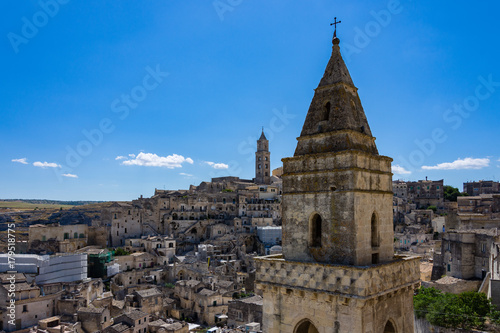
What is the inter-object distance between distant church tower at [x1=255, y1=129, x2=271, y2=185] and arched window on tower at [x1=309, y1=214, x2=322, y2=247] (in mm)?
88823

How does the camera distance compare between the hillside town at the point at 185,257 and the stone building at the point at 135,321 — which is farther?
the hillside town at the point at 185,257

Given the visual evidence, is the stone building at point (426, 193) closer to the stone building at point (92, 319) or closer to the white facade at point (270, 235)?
the white facade at point (270, 235)

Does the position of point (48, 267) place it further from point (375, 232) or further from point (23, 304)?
point (375, 232)

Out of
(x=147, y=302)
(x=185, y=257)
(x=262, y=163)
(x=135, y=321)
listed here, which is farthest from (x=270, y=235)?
(x=262, y=163)

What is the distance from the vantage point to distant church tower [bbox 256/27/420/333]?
8.23m

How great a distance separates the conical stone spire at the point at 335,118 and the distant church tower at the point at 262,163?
88.3 meters

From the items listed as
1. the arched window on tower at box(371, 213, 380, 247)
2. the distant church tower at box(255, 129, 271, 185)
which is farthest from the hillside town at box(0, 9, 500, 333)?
the distant church tower at box(255, 129, 271, 185)

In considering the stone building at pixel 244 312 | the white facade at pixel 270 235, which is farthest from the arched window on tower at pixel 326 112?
the white facade at pixel 270 235

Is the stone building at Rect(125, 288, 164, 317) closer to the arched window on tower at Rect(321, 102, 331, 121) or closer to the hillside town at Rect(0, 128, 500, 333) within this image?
the hillside town at Rect(0, 128, 500, 333)

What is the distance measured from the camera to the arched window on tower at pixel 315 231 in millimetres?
9078

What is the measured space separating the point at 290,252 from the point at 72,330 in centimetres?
2969

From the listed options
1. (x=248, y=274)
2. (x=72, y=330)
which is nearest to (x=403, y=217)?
(x=248, y=274)

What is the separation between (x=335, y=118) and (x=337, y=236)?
2762 millimetres

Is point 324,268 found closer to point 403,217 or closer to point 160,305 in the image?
point 160,305
